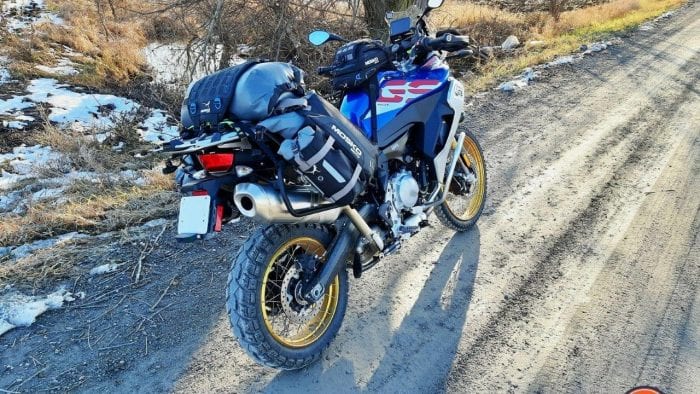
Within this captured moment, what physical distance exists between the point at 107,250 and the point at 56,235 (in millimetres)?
658

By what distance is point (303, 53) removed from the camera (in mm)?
9992

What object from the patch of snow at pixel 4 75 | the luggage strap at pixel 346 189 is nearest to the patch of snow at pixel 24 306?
the luggage strap at pixel 346 189

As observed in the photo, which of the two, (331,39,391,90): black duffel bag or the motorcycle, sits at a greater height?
(331,39,391,90): black duffel bag

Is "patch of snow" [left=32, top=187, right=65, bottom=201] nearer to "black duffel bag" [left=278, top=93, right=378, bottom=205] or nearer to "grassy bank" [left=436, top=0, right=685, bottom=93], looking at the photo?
"black duffel bag" [left=278, top=93, right=378, bottom=205]

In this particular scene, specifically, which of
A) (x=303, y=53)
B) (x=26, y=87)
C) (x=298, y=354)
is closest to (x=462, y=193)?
(x=298, y=354)

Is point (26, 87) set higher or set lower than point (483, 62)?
lower

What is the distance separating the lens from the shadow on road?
276 centimetres

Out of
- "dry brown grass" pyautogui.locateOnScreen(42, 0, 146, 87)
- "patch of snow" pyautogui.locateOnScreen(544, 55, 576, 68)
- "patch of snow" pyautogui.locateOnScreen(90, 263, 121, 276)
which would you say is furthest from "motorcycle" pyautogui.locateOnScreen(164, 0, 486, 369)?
"dry brown grass" pyautogui.locateOnScreen(42, 0, 146, 87)

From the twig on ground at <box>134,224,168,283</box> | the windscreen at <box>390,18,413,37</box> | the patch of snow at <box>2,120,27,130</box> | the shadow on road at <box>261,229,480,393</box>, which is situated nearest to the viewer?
the shadow on road at <box>261,229,480,393</box>

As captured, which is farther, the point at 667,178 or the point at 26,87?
the point at 26,87

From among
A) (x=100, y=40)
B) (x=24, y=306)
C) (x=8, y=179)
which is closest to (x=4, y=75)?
(x=100, y=40)

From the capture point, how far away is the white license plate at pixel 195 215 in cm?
221

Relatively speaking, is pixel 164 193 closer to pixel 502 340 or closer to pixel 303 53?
pixel 502 340

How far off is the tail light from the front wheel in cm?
41
